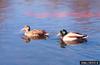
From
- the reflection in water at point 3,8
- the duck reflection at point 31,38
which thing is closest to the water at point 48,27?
the reflection in water at point 3,8

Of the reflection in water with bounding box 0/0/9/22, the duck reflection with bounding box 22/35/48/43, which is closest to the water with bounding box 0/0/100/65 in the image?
the reflection in water with bounding box 0/0/9/22

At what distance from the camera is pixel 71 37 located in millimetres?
18156

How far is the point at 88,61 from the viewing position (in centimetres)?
1451

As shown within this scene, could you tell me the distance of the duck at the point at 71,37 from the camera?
17.9 metres

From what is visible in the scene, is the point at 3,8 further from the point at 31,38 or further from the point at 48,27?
the point at 31,38

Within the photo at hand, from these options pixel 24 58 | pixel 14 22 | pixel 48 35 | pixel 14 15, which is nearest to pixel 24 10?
pixel 14 15

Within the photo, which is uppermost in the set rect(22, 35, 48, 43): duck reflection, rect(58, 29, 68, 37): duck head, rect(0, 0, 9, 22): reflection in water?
rect(0, 0, 9, 22): reflection in water

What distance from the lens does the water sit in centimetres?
1579

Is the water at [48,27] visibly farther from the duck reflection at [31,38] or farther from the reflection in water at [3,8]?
the duck reflection at [31,38]

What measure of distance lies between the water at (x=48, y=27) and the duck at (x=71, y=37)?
12.3 inches

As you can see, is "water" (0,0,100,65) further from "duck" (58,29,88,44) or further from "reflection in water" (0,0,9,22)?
"duck" (58,29,88,44)

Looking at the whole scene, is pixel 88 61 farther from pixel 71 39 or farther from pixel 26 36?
pixel 26 36

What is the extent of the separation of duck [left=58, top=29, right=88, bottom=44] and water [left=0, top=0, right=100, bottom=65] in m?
0.31

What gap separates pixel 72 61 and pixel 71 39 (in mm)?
3110
